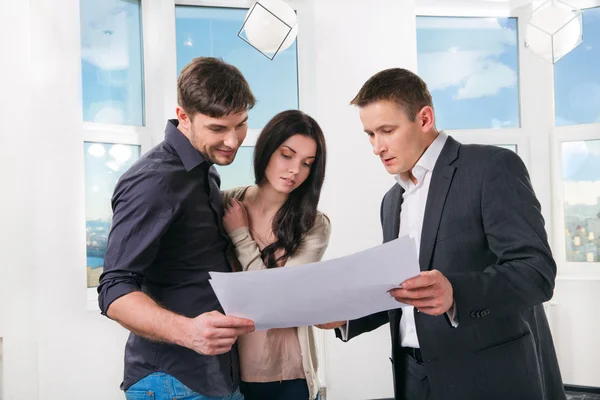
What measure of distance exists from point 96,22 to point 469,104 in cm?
275

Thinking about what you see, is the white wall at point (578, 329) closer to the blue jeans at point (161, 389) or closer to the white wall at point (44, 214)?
the white wall at point (44, 214)

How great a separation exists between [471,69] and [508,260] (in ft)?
11.3

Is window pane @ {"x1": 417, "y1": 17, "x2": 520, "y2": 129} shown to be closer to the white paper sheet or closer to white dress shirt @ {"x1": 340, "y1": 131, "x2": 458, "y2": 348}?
white dress shirt @ {"x1": 340, "y1": 131, "x2": 458, "y2": 348}

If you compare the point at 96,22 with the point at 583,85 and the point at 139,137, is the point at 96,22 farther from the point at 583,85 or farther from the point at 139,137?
the point at 583,85

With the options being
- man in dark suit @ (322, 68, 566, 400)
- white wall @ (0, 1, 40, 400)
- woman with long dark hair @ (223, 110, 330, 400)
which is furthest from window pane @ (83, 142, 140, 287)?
man in dark suit @ (322, 68, 566, 400)

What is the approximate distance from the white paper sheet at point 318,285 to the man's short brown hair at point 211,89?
23.4 inches

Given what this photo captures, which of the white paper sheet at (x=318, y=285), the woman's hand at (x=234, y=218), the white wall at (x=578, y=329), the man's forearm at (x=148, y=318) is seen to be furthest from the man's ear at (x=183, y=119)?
the white wall at (x=578, y=329)

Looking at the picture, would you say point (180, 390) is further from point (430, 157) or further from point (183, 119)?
point (430, 157)

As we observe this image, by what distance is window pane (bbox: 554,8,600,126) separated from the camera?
4.47 metres

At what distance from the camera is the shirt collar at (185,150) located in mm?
1518

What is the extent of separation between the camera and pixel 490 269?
1427 mm

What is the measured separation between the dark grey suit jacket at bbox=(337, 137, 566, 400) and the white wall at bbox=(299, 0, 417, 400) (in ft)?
7.08

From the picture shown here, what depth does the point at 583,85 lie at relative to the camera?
4.52 meters

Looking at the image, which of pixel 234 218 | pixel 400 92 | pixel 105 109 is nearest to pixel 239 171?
pixel 105 109
